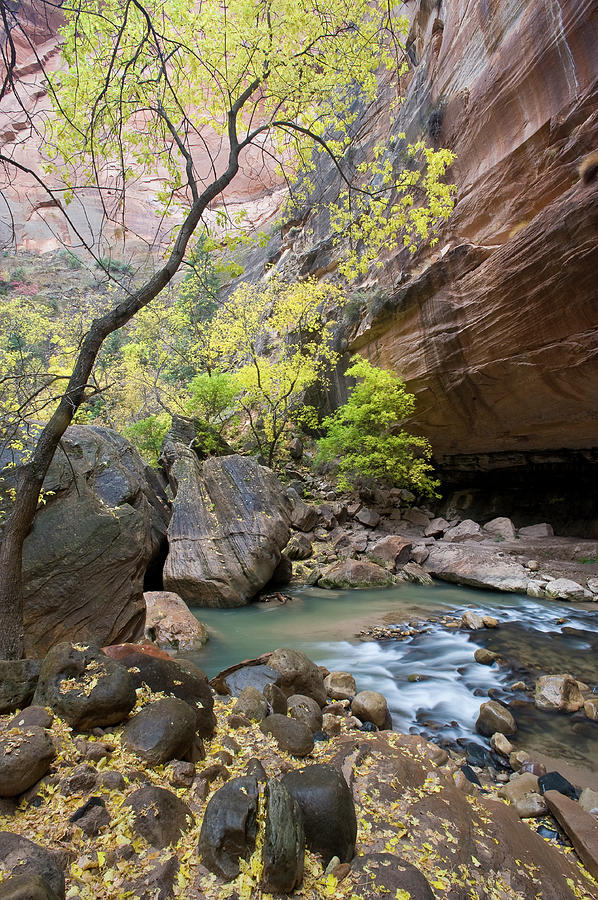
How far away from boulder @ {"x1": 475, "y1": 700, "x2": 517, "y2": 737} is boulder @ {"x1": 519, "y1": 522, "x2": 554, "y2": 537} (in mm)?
Answer: 9654

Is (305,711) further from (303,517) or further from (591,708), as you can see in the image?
(303,517)

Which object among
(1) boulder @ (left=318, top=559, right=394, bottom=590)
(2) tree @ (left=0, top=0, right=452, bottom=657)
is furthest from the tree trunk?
(1) boulder @ (left=318, top=559, right=394, bottom=590)

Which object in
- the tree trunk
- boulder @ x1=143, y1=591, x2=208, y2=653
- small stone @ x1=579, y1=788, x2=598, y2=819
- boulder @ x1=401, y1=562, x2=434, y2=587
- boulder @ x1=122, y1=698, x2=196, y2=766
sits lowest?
boulder @ x1=401, y1=562, x2=434, y2=587

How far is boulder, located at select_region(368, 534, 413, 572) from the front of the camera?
Result: 11672 mm

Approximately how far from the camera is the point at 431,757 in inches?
141

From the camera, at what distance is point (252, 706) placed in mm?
3592

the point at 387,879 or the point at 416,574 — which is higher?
the point at 387,879

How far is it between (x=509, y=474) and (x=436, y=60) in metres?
14.2

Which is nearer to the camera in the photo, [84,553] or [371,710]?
[371,710]

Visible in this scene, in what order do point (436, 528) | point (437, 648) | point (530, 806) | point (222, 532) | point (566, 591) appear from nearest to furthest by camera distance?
1. point (530, 806)
2. point (437, 648)
3. point (566, 591)
4. point (222, 532)
5. point (436, 528)

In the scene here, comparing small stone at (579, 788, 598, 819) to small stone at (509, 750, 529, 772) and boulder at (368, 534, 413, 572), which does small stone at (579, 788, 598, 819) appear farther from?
boulder at (368, 534, 413, 572)

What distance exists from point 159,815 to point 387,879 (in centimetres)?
115

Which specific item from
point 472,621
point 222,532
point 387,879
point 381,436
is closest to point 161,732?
point 387,879

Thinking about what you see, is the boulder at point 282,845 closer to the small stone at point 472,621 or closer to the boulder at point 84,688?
the boulder at point 84,688
